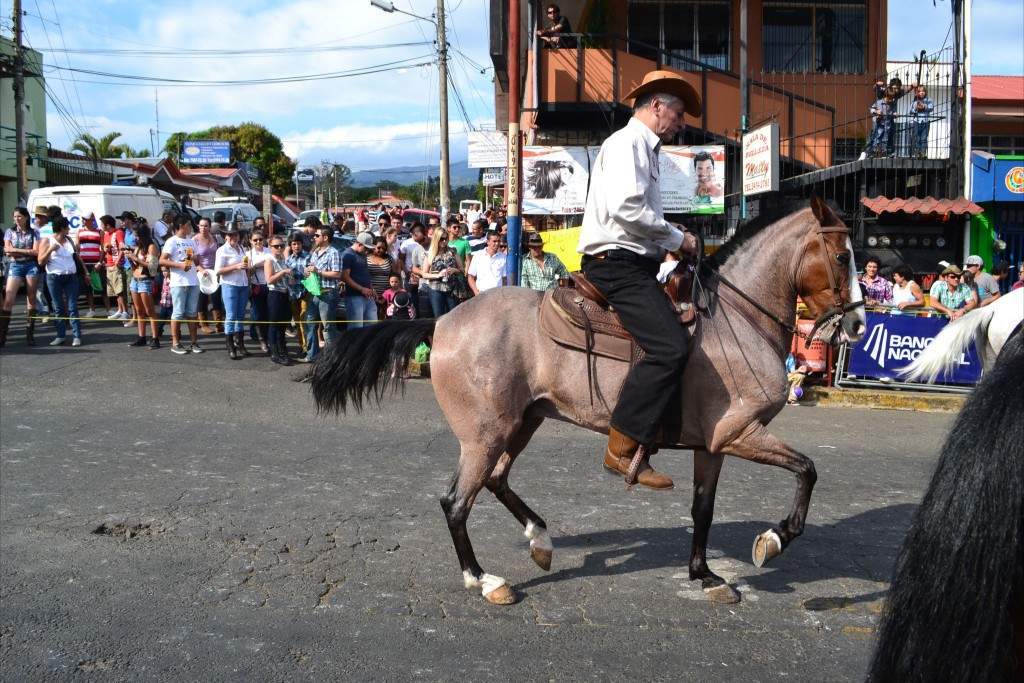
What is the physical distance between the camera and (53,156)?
37312 mm

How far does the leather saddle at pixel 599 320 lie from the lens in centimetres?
476

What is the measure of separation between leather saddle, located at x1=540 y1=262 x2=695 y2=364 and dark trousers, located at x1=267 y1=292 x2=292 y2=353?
851cm

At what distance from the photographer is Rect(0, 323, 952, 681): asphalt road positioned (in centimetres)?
399

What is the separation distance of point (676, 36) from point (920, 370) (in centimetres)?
1392

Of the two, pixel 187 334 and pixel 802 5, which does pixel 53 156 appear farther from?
pixel 802 5

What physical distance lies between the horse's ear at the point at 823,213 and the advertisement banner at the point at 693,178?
1087cm

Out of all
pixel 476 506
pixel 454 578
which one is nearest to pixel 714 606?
pixel 454 578

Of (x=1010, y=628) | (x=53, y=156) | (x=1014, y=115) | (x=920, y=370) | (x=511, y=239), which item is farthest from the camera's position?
(x=53, y=156)

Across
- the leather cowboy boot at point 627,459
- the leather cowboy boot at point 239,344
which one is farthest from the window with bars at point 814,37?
the leather cowboy boot at point 627,459

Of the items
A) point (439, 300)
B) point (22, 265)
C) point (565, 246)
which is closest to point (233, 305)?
point (439, 300)

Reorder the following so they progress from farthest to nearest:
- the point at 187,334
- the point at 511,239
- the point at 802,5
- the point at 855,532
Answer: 1. the point at 802,5
2. the point at 187,334
3. the point at 511,239
4. the point at 855,532

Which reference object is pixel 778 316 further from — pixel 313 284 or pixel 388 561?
pixel 313 284

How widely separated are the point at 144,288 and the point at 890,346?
10942 mm

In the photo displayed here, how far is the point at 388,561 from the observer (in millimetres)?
5191
